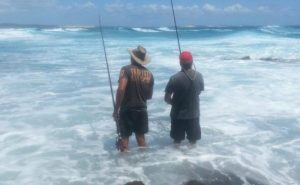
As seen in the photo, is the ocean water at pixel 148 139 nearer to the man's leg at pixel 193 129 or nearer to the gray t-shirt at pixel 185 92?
the man's leg at pixel 193 129

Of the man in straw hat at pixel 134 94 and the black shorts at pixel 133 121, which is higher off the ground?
the man in straw hat at pixel 134 94

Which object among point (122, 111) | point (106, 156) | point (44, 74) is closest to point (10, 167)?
point (106, 156)

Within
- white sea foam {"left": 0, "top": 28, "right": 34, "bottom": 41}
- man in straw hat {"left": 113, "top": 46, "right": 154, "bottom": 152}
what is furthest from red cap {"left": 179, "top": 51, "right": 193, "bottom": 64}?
white sea foam {"left": 0, "top": 28, "right": 34, "bottom": 41}

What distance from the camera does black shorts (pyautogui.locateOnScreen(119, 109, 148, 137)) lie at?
624 centimetres

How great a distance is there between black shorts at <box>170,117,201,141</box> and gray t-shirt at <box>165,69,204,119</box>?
0.36 ft

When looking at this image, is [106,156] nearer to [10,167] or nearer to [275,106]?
[10,167]

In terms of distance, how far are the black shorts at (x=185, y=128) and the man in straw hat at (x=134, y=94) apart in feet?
1.76

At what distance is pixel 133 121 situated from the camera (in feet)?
20.8

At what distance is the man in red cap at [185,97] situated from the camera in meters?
6.22

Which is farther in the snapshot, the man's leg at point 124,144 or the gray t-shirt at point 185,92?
the man's leg at point 124,144

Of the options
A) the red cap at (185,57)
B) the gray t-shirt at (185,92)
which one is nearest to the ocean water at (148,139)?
the gray t-shirt at (185,92)

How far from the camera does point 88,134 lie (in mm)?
8156

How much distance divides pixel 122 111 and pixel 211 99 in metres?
5.76

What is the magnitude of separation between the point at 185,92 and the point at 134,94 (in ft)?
2.56
